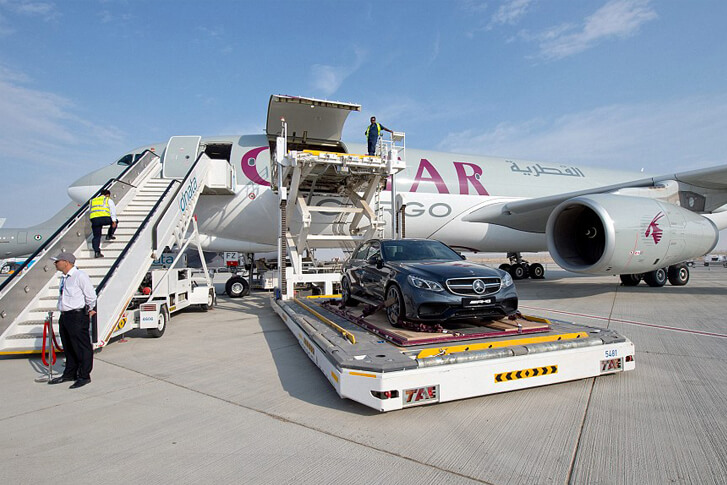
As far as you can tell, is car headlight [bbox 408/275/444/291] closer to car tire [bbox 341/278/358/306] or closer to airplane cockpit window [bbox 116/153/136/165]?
car tire [bbox 341/278/358/306]

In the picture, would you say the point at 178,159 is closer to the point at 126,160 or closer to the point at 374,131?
the point at 126,160

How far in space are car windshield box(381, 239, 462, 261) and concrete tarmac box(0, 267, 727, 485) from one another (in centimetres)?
190

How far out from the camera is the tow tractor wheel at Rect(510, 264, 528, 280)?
18.5 meters

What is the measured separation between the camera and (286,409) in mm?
3562

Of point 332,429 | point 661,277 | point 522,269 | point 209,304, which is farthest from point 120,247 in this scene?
point 522,269

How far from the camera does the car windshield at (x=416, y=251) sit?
18.8ft

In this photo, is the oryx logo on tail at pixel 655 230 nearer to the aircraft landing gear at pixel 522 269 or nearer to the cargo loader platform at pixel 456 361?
the cargo loader platform at pixel 456 361

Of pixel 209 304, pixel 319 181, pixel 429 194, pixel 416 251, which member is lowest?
pixel 209 304

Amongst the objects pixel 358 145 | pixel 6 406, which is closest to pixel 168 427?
pixel 6 406

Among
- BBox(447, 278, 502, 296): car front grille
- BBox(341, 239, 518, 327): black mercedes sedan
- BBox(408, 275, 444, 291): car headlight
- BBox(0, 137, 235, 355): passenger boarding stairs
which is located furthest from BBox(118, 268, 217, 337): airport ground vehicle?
BBox(447, 278, 502, 296): car front grille

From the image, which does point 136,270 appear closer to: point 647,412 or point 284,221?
point 284,221

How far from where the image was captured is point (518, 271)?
18.8m

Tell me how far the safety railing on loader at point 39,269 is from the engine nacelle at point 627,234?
9.60 meters

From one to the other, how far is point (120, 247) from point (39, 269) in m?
1.28
